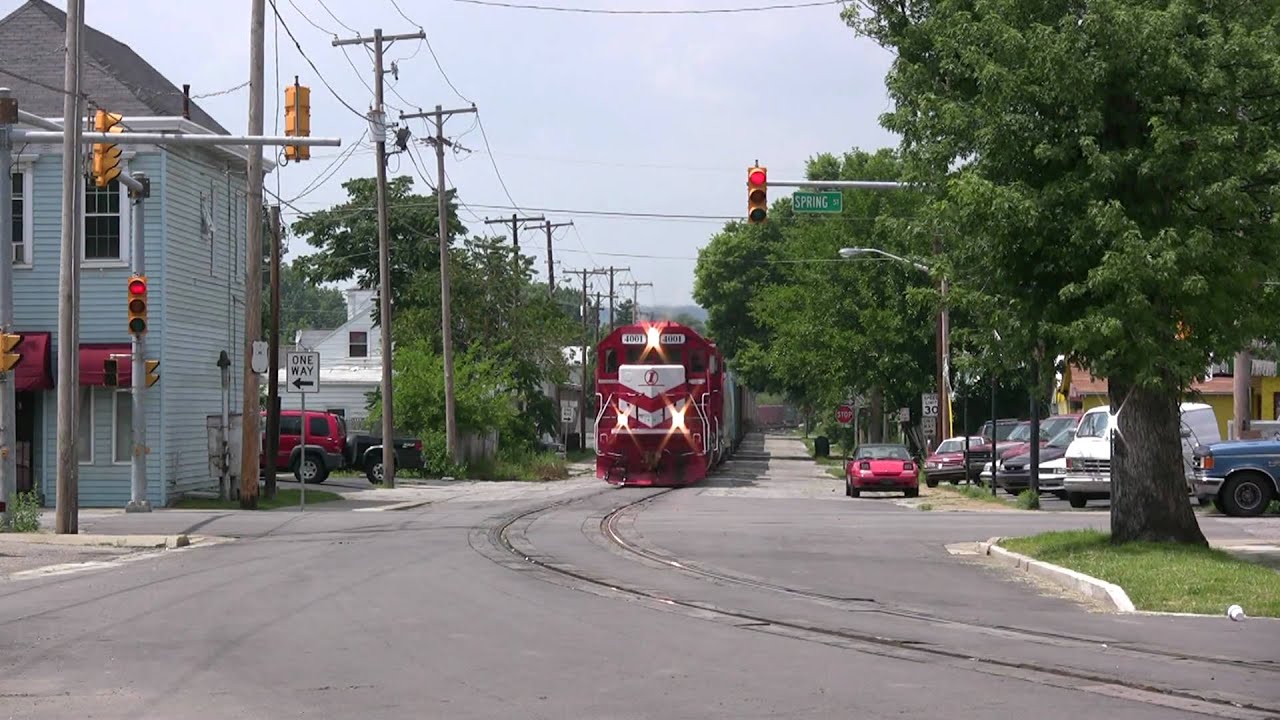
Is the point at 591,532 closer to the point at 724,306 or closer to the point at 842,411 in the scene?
the point at 842,411

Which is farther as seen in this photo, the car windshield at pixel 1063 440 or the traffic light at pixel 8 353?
the car windshield at pixel 1063 440

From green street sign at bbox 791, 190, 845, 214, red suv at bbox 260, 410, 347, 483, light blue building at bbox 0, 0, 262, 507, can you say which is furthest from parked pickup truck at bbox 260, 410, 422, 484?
green street sign at bbox 791, 190, 845, 214

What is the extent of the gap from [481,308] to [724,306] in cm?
4191

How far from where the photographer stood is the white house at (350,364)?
67.9 meters

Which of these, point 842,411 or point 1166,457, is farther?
point 842,411

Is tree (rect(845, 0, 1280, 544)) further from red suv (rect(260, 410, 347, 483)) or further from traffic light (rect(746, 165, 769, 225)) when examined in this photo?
red suv (rect(260, 410, 347, 483))

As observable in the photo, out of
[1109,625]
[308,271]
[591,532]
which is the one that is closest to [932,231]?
[1109,625]

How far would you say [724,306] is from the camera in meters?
105

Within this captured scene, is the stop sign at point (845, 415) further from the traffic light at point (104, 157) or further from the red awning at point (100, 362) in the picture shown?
the traffic light at point (104, 157)

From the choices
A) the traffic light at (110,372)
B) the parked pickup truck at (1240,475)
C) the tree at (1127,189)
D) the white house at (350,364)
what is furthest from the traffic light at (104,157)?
the white house at (350,364)

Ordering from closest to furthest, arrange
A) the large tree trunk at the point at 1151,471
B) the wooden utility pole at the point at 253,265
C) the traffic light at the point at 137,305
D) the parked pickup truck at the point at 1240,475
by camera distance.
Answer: the large tree trunk at the point at 1151,471, the traffic light at the point at 137,305, the parked pickup truck at the point at 1240,475, the wooden utility pole at the point at 253,265

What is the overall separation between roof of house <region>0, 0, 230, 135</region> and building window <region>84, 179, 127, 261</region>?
6.36ft

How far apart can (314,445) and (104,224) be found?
13.2m

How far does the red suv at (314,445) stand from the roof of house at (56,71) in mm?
11161
